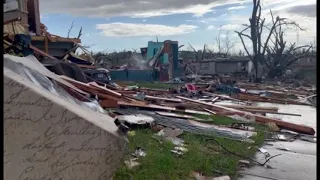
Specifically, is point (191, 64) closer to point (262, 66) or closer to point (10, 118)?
point (262, 66)

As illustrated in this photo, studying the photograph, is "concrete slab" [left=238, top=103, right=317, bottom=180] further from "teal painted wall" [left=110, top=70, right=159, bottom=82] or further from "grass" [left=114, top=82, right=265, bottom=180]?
"teal painted wall" [left=110, top=70, right=159, bottom=82]

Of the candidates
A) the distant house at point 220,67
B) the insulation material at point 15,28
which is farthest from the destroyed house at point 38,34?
the distant house at point 220,67

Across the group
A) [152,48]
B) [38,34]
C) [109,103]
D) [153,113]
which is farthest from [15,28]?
[152,48]

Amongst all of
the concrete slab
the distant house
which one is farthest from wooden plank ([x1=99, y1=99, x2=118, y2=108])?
the distant house

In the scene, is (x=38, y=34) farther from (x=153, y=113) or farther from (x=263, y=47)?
(x=263, y=47)

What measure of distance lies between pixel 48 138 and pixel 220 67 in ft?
92.3

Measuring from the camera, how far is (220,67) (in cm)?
2995

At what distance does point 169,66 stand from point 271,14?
11.3 m

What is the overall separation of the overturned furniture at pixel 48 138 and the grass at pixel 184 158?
39.9 inches

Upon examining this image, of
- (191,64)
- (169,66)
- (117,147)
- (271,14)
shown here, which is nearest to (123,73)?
(169,66)

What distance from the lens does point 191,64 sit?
102ft

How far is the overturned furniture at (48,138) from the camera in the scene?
95.0 inches

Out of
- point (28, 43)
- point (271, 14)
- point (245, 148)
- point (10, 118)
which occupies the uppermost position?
point (271, 14)

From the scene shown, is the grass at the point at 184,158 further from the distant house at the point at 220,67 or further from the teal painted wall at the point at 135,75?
the distant house at the point at 220,67
